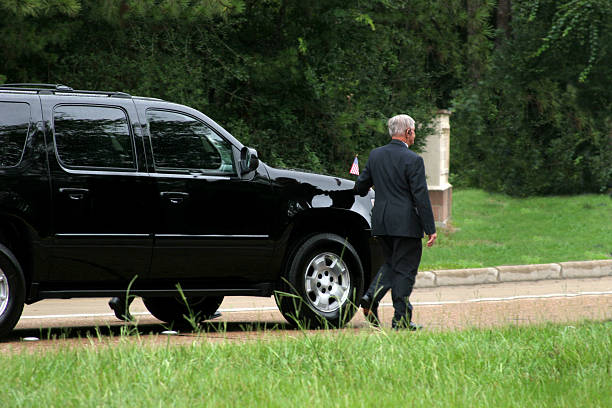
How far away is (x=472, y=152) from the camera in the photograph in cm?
3653

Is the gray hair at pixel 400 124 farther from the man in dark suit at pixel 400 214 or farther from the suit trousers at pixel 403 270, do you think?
the suit trousers at pixel 403 270

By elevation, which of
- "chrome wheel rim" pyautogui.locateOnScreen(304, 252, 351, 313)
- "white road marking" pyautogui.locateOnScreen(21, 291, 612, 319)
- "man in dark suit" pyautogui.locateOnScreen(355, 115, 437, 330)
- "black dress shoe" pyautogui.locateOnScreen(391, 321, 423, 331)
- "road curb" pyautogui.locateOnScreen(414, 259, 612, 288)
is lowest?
"road curb" pyautogui.locateOnScreen(414, 259, 612, 288)

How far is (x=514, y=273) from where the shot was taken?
15.2 m

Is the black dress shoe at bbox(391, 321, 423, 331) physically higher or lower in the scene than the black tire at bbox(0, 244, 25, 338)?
lower

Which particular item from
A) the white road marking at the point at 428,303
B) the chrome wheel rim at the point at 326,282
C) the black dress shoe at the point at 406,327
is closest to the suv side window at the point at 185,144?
the chrome wheel rim at the point at 326,282

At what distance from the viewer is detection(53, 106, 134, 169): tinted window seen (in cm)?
819

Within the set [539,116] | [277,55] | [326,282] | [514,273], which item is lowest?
[514,273]

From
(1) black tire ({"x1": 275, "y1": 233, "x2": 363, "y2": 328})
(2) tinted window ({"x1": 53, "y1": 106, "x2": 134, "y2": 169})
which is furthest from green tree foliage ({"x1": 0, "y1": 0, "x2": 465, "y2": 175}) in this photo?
(2) tinted window ({"x1": 53, "y1": 106, "x2": 134, "y2": 169})

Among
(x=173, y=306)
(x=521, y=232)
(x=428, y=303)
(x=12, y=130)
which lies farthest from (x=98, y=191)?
(x=521, y=232)

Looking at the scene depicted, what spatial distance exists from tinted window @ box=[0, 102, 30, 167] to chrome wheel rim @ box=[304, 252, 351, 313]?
8.98 feet

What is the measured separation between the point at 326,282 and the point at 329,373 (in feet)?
11.2

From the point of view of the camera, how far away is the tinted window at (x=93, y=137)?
819 cm

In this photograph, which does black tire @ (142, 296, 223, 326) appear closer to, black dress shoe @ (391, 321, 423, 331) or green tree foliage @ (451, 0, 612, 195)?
black dress shoe @ (391, 321, 423, 331)

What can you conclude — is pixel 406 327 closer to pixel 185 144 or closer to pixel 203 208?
pixel 203 208
